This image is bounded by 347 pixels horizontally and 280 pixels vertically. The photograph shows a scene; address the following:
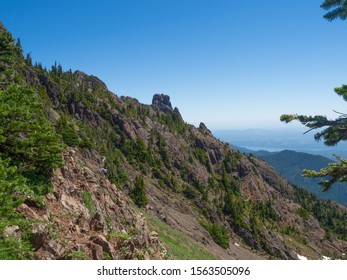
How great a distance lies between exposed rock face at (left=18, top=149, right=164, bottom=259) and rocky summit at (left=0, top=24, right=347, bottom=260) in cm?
6

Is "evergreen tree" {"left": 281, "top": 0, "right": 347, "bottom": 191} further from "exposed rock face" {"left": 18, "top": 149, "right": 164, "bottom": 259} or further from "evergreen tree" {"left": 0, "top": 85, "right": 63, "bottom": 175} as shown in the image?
"evergreen tree" {"left": 0, "top": 85, "right": 63, "bottom": 175}

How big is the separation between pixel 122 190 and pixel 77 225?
5122 centimetres

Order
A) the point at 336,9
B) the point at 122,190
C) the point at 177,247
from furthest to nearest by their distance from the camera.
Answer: the point at 122,190 < the point at 177,247 < the point at 336,9

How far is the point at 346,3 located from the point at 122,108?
124 meters

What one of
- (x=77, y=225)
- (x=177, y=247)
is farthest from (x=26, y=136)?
(x=177, y=247)

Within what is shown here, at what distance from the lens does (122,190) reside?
208ft

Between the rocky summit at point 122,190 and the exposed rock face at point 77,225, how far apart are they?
6 centimetres

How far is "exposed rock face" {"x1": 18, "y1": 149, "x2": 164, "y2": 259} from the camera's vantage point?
1044 centimetres

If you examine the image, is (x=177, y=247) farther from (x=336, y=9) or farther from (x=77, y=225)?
(x=336, y=9)

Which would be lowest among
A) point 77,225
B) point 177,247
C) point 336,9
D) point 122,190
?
point 177,247

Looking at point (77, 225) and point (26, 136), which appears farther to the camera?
point (26, 136)

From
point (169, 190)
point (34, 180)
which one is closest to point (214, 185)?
point (169, 190)

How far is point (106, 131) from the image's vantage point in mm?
105000

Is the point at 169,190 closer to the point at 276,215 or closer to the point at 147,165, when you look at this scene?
the point at 147,165
